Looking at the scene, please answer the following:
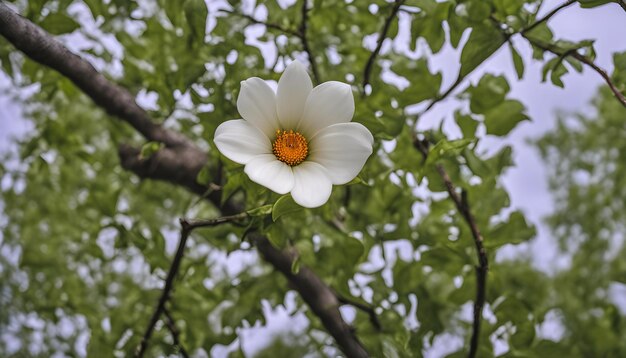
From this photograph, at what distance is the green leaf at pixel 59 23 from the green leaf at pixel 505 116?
1.83 feet

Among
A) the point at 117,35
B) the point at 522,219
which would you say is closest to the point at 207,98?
the point at 117,35

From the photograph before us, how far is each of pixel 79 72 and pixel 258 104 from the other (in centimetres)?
40

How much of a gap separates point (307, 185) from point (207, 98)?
298mm

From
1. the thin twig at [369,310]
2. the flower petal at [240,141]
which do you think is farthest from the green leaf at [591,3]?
the thin twig at [369,310]

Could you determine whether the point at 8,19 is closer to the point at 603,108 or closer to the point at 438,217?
the point at 438,217

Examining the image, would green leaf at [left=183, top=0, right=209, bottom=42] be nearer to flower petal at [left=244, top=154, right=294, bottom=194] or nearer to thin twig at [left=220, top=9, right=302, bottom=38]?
thin twig at [left=220, top=9, right=302, bottom=38]

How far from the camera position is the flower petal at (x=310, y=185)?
1.50 feet

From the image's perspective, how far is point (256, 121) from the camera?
1.66ft

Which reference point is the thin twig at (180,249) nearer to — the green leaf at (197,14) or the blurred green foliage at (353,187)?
the blurred green foliage at (353,187)

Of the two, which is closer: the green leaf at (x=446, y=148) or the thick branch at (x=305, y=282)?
the green leaf at (x=446, y=148)

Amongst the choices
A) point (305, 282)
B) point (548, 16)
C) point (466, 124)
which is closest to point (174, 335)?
point (305, 282)

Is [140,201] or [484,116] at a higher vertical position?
[140,201]

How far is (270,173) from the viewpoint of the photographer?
18.6 inches

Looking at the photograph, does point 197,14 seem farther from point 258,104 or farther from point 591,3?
point 591,3
